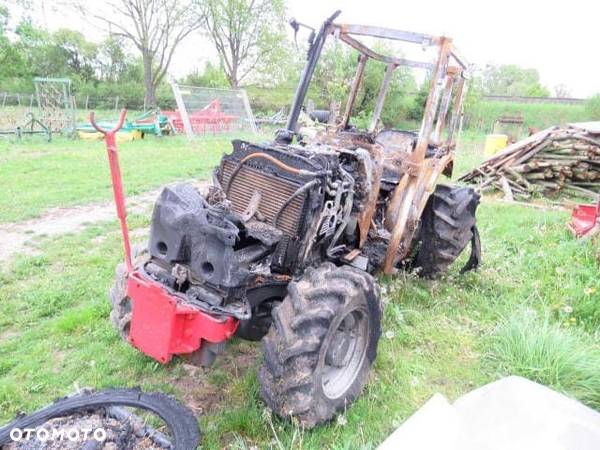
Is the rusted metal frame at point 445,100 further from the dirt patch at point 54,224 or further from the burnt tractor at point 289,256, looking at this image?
the dirt patch at point 54,224

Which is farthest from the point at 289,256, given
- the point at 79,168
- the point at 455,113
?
the point at 79,168

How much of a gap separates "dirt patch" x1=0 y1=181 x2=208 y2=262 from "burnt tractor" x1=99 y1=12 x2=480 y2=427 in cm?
224

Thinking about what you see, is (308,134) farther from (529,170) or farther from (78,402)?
(529,170)

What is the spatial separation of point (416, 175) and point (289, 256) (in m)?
1.60

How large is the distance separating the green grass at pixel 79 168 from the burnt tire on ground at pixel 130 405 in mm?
4630

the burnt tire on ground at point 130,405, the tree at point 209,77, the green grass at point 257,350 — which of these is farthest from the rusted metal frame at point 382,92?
the tree at point 209,77

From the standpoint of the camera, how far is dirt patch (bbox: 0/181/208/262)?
543 cm

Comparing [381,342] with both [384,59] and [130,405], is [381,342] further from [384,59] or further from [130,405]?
[384,59]

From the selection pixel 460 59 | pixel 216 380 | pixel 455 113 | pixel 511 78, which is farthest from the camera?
pixel 511 78

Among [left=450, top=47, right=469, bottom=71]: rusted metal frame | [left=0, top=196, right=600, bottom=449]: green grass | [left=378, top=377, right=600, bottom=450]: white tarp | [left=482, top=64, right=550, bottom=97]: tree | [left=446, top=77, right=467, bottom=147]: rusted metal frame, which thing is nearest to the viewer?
[left=378, top=377, right=600, bottom=450]: white tarp

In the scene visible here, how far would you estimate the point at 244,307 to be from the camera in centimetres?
259

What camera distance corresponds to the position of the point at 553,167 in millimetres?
8859

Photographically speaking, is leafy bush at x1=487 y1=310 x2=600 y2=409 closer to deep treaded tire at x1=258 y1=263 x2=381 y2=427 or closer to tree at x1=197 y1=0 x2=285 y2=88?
deep treaded tire at x1=258 y1=263 x2=381 y2=427

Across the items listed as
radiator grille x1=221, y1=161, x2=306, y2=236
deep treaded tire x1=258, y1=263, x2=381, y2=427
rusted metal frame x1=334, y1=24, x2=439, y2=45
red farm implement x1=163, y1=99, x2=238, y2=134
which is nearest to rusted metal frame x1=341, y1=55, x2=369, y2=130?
rusted metal frame x1=334, y1=24, x2=439, y2=45
